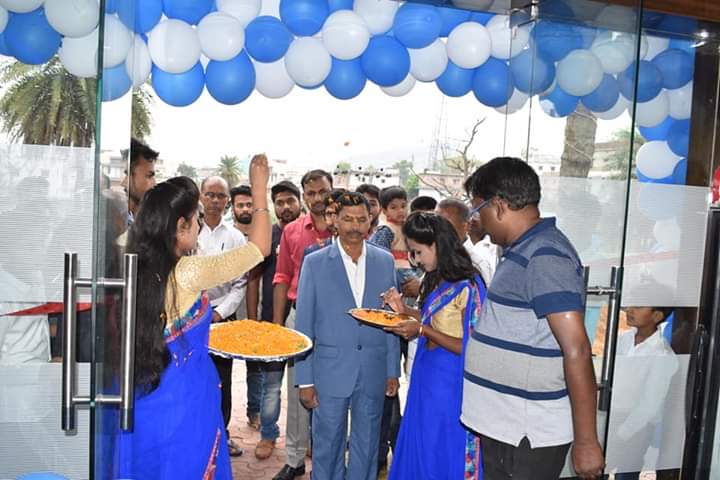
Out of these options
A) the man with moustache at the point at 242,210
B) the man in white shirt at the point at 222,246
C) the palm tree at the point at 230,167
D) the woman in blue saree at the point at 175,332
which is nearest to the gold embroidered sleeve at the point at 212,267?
the woman in blue saree at the point at 175,332

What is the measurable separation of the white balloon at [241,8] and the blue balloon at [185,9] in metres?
0.09

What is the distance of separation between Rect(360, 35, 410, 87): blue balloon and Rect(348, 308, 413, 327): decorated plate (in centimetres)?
131

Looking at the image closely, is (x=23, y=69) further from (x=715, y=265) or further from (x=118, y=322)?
(x=715, y=265)

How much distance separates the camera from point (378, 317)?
255 centimetres

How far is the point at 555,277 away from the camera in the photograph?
67.1 inches

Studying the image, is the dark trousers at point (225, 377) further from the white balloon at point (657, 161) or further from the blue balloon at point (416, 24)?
the white balloon at point (657, 161)

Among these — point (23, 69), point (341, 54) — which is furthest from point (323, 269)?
point (23, 69)

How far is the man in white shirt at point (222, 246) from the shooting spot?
3680 millimetres

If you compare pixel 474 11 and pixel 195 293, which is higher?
pixel 474 11

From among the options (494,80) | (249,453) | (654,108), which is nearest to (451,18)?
(494,80)

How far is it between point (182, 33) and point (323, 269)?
1.25m

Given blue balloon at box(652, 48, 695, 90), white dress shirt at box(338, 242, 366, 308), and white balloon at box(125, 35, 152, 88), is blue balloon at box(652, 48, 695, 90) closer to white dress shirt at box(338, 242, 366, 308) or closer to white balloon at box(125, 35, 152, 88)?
white dress shirt at box(338, 242, 366, 308)

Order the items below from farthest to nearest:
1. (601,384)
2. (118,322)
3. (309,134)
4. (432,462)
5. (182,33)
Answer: (309,134), (182,33), (432,462), (601,384), (118,322)

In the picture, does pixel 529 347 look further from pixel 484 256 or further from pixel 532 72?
pixel 484 256
